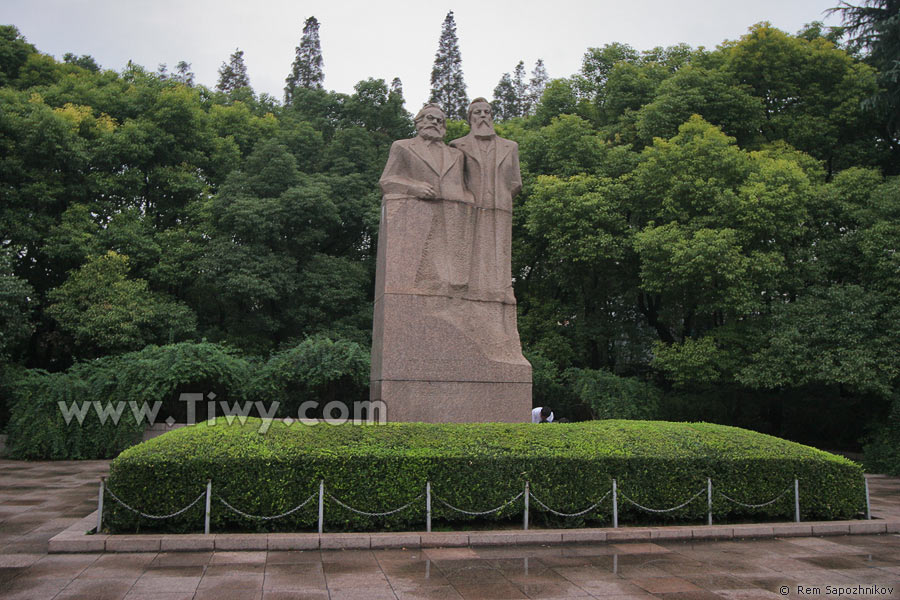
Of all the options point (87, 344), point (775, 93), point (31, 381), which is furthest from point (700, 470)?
point (87, 344)

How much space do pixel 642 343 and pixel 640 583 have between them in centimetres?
1592

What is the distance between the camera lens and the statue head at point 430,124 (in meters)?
10.7

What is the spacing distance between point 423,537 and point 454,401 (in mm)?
2974

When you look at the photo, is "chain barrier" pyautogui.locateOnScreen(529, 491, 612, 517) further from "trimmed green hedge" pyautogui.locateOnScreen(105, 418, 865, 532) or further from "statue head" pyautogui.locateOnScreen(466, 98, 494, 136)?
"statue head" pyautogui.locateOnScreen(466, 98, 494, 136)

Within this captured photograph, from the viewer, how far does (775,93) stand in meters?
20.4

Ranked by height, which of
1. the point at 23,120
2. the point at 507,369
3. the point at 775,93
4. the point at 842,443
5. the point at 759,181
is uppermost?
the point at 775,93

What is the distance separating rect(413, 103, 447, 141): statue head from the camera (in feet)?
35.1

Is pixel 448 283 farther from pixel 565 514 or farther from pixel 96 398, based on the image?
pixel 96 398

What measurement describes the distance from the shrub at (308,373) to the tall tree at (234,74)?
3092 cm

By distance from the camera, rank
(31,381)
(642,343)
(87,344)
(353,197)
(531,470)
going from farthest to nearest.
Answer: (353,197), (642,343), (87,344), (31,381), (531,470)

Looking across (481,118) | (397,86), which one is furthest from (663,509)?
(397,86)

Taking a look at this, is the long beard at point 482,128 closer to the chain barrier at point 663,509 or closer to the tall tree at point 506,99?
the chain barrier at point 663,509

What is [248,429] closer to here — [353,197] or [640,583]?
[640,583]

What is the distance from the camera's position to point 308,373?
16.1 m
